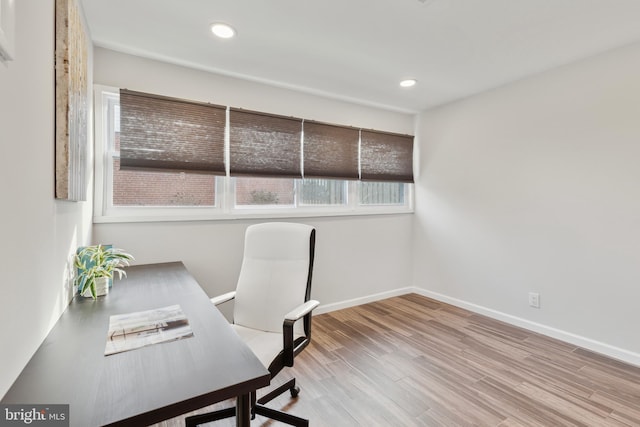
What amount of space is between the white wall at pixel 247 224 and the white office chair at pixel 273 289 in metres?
0.88

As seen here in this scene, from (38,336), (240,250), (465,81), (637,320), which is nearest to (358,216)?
(240,250)

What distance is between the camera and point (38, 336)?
1108mm

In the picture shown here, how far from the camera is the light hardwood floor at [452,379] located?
5.97 ft

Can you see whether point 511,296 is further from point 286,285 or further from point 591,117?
point 286,285

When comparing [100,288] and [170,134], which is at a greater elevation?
[170,134]

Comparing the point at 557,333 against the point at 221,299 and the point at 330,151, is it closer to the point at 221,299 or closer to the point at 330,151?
the point at 330,151

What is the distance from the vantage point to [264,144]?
3.00m

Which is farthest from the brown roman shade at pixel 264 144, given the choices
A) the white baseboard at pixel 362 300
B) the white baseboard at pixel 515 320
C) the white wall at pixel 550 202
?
the white wall at pixel 550 202

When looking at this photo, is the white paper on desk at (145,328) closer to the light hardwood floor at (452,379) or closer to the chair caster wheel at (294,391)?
the light hardwood floor at (452,379)

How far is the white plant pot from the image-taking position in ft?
5.48

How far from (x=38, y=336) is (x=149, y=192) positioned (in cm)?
165

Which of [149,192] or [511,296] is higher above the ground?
[149,192]

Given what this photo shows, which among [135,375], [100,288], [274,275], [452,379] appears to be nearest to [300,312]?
[274,275]

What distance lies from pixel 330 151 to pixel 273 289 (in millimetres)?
1967
